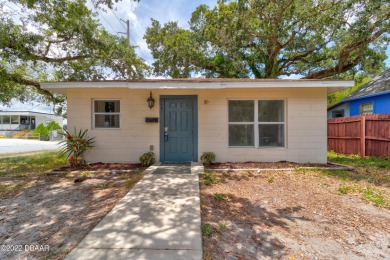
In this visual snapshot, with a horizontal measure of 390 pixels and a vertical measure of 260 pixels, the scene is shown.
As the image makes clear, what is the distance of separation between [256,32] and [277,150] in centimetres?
771

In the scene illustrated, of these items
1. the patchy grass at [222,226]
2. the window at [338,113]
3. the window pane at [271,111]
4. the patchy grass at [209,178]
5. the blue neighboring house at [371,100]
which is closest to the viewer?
the patchy grass at [222,226]

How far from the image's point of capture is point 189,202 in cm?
345

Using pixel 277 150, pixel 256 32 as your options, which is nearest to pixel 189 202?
pixel 277 150

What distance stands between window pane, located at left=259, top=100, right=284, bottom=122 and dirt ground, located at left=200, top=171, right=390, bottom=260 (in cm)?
260

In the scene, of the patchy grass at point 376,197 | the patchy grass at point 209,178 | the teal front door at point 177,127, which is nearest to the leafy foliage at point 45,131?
the teal front door at point 177,127

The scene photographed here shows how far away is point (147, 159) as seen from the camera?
6270mm

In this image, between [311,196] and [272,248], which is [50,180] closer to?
[272,248]

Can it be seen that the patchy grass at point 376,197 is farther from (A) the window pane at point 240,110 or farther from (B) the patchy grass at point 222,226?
(A) the window pane at point 240,110

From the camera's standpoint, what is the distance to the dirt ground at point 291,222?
2268mm

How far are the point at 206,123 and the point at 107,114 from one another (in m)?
3.39

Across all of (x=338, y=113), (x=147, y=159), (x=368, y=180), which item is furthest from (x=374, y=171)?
(x=338, y=113)

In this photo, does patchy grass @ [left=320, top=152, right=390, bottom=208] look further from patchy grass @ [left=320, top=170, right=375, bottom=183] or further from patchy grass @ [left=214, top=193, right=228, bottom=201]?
patchy grass @ [left=214, top=193, right=228, bottom=201]

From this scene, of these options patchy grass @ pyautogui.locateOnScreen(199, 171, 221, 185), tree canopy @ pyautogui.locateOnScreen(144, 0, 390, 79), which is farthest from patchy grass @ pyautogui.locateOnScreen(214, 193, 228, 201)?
tree canopy @ pyautogui.locateOnScreen(144, 0, 390, 79)

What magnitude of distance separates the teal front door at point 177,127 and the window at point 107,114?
1.56 meters
